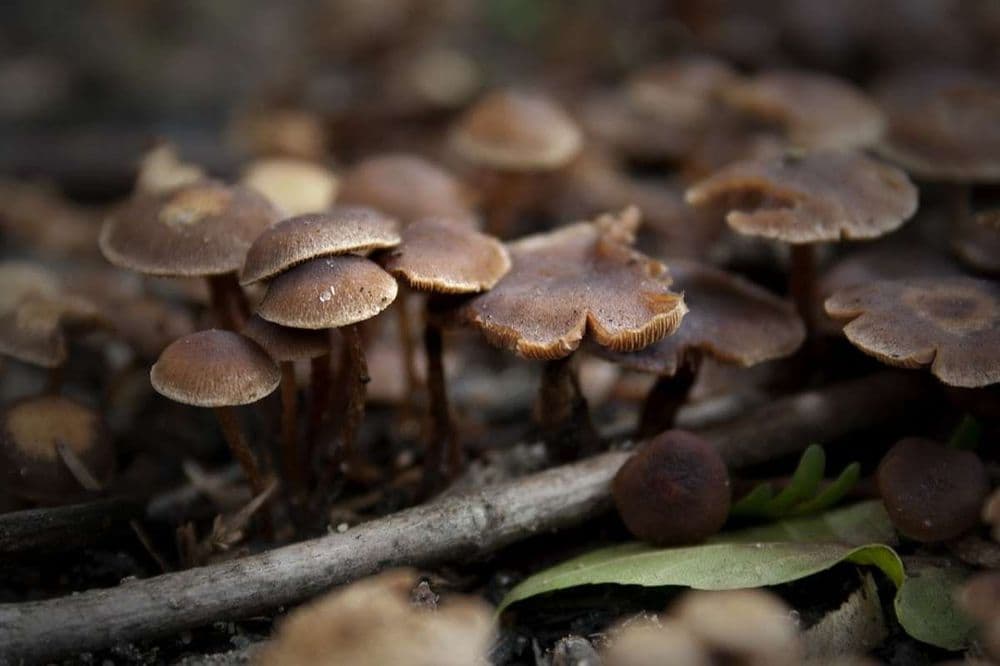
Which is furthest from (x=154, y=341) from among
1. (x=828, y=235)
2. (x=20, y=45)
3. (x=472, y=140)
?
(x=20, y=45)

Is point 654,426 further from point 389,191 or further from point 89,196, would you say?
point 89,196

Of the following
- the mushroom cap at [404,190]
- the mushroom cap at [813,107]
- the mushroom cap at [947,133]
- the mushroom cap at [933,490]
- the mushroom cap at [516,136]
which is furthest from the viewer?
the mushroom cap at [516,136]

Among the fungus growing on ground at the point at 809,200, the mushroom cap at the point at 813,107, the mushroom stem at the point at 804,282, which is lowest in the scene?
the mushroom stem at the point at 804,282

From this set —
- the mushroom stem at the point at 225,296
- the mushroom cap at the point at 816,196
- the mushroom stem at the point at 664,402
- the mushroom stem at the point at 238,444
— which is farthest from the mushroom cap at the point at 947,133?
the mushroom stem at the point at 238,444

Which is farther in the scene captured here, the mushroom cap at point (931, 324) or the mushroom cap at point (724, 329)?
the mushroom cap at point (724, 329)

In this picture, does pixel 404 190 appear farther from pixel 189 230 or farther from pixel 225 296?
pixel 189 230

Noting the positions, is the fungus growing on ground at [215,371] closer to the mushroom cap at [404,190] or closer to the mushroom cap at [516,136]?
the mushroom cap at [404,190]

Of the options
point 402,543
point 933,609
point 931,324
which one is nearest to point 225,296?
point 402,543
